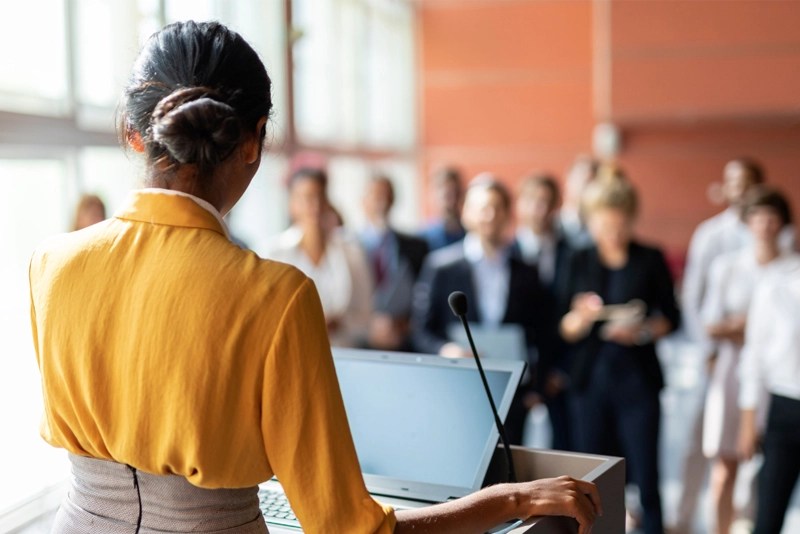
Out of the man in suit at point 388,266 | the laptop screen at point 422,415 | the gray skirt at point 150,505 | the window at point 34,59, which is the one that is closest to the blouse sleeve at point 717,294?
the man in suit at point 388,266

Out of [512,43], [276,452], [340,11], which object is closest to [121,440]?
[276,452]

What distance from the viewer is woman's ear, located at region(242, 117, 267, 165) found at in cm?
104

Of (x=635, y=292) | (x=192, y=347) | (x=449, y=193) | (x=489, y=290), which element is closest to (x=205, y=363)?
(x=192, y=347)

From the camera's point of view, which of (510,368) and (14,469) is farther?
(14,469)

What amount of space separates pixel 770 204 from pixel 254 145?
2760 millimetres

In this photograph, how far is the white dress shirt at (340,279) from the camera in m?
3.76

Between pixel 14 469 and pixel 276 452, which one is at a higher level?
pixel 276 452

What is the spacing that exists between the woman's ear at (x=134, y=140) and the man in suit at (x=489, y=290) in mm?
2369

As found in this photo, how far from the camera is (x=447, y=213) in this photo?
201 inches

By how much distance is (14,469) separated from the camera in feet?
7.59

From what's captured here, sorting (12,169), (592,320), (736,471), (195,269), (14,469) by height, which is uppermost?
(12,169)

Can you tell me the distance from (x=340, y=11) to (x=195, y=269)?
5.73 meters

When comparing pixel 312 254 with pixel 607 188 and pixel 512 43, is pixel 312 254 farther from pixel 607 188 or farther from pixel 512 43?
pixel 512 43

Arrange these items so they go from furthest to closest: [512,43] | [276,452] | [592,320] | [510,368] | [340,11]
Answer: [512,43], [340,11], [592,320], [510,368], [276,452]
